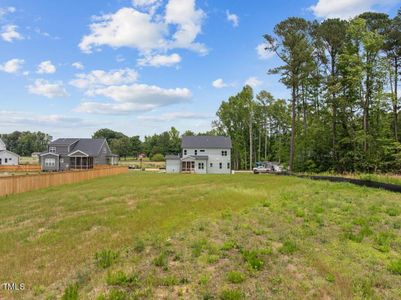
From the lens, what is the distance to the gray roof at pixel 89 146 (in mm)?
48156

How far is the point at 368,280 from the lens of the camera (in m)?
4.47

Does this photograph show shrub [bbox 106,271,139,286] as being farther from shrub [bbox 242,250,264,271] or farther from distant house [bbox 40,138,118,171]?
distant house [bbox 40,138,118,171]

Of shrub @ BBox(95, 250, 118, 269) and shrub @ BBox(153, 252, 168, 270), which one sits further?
shrub @ BBox(95, 250, 118, 269)

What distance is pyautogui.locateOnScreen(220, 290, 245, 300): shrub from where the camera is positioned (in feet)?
13.0

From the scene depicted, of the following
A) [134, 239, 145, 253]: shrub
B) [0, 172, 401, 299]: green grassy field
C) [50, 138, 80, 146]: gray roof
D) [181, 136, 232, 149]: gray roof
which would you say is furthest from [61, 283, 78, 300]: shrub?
[50, 138, 80, 146]: gray roof

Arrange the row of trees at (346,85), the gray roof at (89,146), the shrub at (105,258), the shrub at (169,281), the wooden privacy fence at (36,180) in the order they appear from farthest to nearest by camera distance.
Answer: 1. the gray roof at (89,146)
2. the row of trees at (346,85)
3. the wooden privacy fence at (36,180)
4. the shrub at (105,258)
5. the shrub at (169,281)

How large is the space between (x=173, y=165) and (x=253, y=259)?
41.2m

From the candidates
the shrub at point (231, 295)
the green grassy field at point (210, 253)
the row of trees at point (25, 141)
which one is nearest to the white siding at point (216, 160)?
the green grassy field at point (210, 253)

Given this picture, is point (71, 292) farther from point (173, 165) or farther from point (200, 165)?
point (173, 165)

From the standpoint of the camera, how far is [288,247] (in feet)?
18.6

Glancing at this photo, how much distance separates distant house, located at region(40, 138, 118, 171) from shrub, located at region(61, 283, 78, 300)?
4563cm

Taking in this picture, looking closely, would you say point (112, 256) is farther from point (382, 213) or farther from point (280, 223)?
point (382, 213)

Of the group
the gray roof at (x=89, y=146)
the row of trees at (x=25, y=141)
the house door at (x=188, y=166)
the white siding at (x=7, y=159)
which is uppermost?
the row of trees at (x=25, y=141)

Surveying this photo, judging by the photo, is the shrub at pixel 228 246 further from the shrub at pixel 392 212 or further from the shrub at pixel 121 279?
the shrub at pixel 392 212
